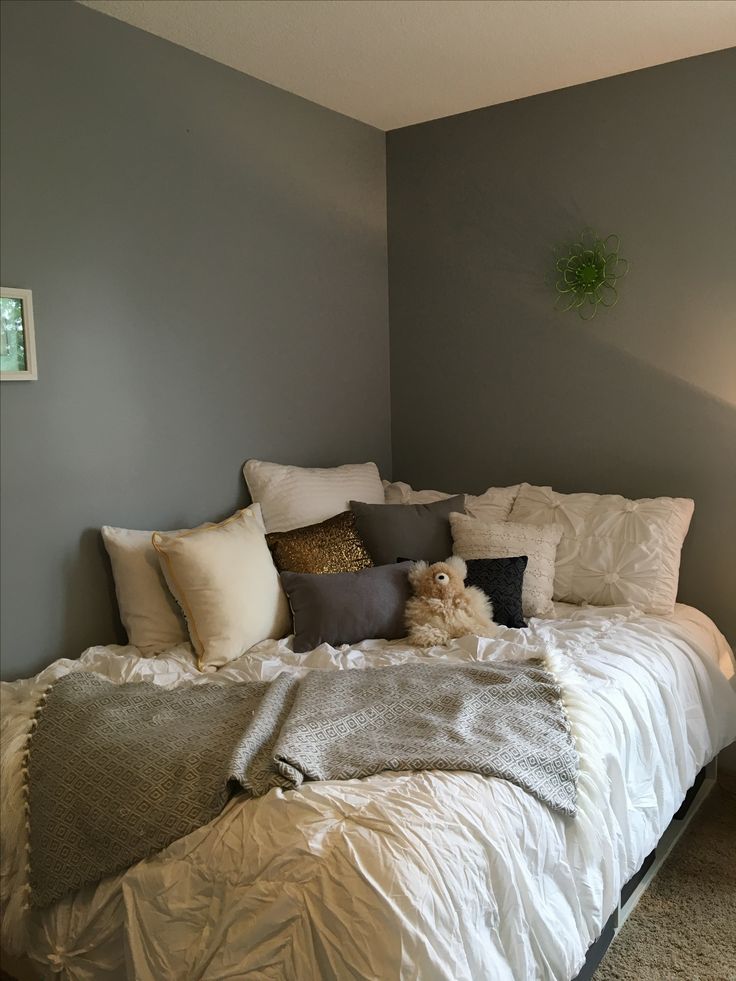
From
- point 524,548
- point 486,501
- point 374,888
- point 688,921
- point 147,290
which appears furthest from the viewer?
point 486,501

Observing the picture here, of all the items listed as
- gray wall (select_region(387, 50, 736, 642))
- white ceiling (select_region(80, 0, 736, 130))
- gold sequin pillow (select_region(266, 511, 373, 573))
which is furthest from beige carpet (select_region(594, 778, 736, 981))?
white ceiling (select_region(80, 0, 736, 130))

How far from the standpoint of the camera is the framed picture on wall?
7.70 ft

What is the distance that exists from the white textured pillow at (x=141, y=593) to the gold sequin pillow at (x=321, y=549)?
1.32 feet

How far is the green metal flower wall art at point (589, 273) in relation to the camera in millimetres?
3205

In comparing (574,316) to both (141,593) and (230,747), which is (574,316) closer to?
(141,593)

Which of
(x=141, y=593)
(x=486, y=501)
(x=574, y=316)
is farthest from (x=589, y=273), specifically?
(x=141, y=593)

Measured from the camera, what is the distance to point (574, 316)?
333 centimetres

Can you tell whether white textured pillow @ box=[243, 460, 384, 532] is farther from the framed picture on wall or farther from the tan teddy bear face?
the framed picture on wall

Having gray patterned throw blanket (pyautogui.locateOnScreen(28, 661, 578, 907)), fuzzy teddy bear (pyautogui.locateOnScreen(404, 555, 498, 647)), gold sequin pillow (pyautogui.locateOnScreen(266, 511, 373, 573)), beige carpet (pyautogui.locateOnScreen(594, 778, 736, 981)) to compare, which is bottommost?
beige carpet (pyautogui.locateOnScreen(594, 778, 736, 981))

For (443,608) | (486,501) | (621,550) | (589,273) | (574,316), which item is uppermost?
(589,273)

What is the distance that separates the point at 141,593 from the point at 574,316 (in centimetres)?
190

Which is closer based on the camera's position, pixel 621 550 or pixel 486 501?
pixel 621 550

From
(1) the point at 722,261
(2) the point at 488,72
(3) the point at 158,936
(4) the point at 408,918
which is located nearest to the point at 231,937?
(3) the point at 158,936

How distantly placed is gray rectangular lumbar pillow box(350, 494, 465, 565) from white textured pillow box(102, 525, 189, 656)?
742 millimetres
